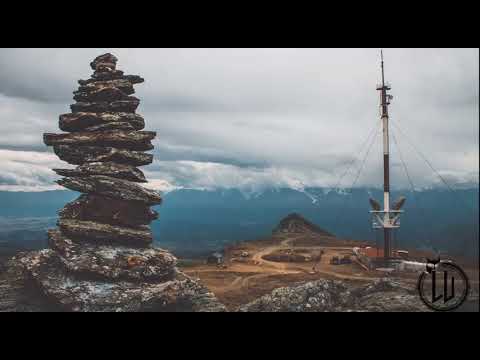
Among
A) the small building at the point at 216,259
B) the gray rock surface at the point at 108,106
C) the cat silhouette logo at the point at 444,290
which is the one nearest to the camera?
the cat silhouette logo at the point at 444,290

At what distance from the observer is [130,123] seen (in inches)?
1122

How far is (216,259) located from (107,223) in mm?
8713

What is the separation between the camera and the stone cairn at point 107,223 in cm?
2531

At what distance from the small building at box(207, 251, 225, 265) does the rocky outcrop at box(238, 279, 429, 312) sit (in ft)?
17.7

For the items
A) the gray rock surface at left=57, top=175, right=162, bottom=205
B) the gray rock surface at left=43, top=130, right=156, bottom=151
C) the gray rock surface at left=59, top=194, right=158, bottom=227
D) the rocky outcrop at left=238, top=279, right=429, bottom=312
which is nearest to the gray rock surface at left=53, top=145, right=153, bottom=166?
the gray rock surface at left=43, top=130, right=156, bottom=151

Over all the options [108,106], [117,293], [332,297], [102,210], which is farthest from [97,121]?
[332,297]

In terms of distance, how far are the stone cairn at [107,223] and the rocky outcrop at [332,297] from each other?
12.3 feet

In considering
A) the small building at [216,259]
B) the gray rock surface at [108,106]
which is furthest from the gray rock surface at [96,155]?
the small building at [216,259]

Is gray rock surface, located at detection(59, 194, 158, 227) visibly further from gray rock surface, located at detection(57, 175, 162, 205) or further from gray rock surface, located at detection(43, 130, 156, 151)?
gray rock surface, located at detection(43, 130, 156, 151)

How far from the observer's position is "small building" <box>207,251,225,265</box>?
28952 millimetres

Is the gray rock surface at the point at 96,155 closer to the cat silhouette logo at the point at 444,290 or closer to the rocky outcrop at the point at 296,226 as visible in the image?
the rocky outcrop at the point at 296,226

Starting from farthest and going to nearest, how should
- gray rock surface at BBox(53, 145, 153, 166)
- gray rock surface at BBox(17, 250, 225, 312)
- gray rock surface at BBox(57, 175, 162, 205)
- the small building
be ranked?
the small building
gray rock surface at BBox(53, 145, 153, 166)
gray rock surface at BBox(57, 175, 162, 205)
gray rock surface at BBox(17, 250, 225, 312)

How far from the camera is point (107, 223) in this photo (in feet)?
90.3

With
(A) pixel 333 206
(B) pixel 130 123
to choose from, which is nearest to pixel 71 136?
(B) pixel 130 123
